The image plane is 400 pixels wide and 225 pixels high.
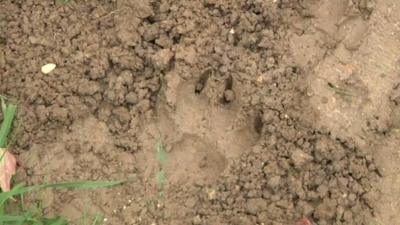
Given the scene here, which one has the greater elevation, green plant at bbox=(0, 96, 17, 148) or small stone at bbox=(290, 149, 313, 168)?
small stone at bbox=(290, 149, 313, 168)

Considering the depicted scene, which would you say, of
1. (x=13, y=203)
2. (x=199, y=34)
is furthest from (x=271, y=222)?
(x=13, y=203)

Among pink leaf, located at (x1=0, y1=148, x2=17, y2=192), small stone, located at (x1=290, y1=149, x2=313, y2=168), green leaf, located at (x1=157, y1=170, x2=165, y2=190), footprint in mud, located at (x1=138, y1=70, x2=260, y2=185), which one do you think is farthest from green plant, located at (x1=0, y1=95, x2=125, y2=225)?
small stone, located at (x1=290, y1=149, x2=313, y2=168)

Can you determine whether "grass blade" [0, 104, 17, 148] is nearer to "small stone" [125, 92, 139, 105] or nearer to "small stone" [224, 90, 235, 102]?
"small stone" [125, 92, 139, 105]

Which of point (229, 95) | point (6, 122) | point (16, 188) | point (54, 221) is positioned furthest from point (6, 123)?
point (229, 95)

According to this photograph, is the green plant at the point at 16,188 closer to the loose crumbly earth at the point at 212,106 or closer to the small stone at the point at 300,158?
the loose crumbly earth at the point at 212,106

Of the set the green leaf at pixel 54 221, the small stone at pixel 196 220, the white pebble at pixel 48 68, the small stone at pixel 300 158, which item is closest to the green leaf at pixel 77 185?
the green leaf at pixel 54 221

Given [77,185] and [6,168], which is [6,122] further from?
[77,185]

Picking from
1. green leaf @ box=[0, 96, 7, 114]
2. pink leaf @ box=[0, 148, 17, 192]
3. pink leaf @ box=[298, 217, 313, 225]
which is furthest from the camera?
green leaf @ box=[0, 96, 7, 114]
